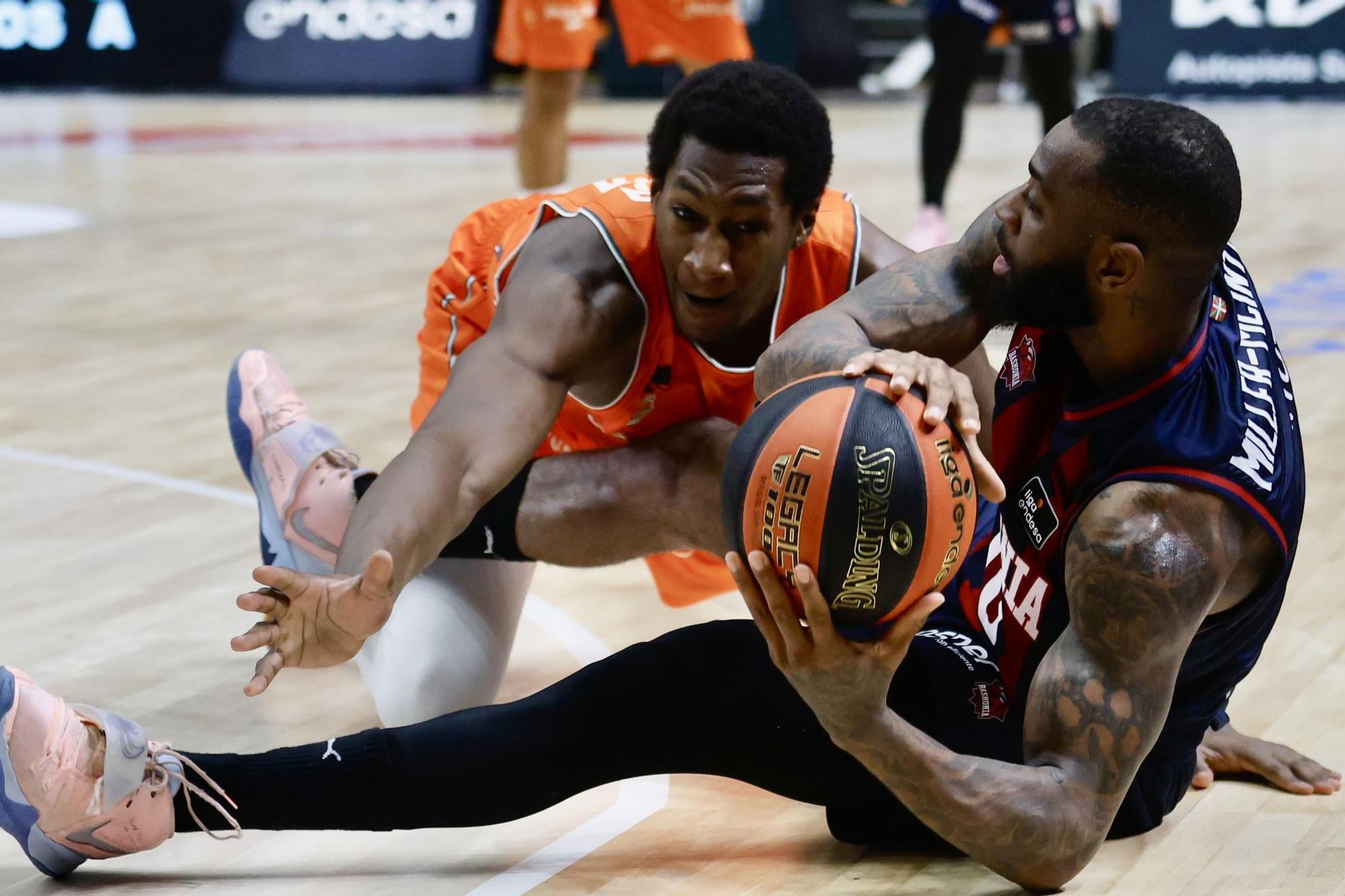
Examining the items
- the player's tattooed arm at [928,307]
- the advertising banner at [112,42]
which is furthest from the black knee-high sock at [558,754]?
the advertising banner at [112,42]

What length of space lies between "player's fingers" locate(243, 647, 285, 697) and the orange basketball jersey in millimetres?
1078

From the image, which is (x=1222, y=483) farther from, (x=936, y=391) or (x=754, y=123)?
(x=754, y=123)

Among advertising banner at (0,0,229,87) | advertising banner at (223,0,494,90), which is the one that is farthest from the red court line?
advertising banner at (0,0,229,87)

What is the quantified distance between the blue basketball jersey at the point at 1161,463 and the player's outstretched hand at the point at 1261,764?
26 cm

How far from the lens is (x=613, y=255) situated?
2.89m

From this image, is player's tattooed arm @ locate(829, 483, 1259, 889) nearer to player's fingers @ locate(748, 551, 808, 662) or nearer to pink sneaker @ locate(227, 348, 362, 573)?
player's fingers @ locate(748, 551, 808, 662)

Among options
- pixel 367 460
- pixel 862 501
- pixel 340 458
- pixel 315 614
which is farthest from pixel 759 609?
pixel 367 460

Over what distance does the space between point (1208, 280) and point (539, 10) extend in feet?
18.3

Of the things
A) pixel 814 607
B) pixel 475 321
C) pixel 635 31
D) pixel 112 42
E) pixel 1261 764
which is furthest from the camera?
pixel 112 42

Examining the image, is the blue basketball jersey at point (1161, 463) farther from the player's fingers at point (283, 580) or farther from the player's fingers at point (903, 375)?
the player's fingers at point (283, 580)

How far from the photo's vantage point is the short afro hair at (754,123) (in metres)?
2.75

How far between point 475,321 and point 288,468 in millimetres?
470

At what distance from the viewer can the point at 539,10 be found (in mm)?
7266

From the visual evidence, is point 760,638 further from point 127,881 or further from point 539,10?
point 539,10
